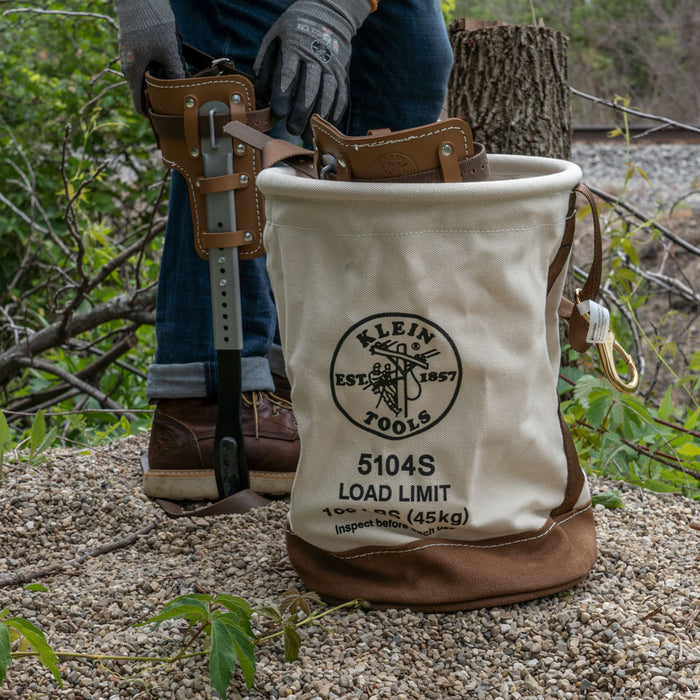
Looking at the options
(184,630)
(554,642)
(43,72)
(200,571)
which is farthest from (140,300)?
(43,72)

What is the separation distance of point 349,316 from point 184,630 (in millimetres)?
569

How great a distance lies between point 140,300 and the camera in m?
3.12

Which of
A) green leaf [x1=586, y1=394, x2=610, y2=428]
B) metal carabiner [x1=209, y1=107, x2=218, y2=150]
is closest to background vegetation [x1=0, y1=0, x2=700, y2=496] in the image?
green leaf [x1=586, y1=394, x2=610, y2=428]

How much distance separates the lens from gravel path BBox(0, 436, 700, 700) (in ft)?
4.25

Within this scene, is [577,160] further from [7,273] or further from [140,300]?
[140,300]

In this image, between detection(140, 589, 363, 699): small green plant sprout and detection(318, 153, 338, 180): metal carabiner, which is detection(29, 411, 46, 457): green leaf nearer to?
detection(140, 589, 363, 699): small green plant sprout

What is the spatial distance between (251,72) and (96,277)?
1.44 metres

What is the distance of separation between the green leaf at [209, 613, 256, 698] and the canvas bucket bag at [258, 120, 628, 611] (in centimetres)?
27

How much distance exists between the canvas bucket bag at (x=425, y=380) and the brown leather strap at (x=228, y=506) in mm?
437

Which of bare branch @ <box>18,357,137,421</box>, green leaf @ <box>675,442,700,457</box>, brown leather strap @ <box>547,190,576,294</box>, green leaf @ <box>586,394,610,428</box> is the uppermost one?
brown leather strap @ <box>547,190,576,294</box>

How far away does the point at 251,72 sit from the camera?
6.33 ft

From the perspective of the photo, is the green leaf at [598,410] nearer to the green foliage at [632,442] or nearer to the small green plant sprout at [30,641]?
the green foliage at [632,442]

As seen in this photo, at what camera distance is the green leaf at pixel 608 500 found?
1.93 m

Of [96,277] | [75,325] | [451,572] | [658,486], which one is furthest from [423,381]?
[75,325]
